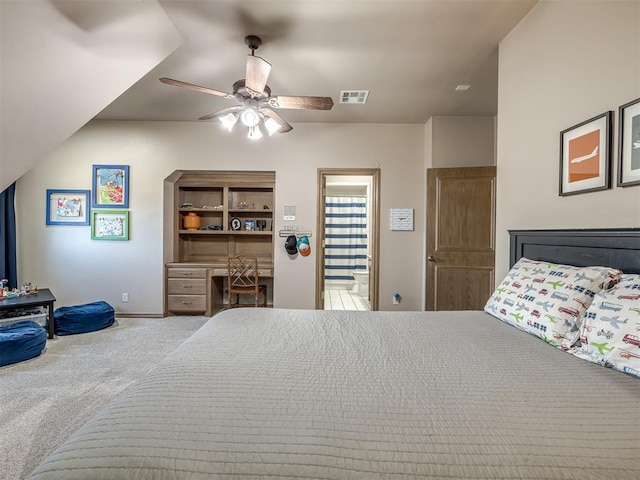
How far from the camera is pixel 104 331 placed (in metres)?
3.40

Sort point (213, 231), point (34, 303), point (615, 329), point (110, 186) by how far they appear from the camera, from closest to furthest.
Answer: point (615, 329) → point (34, 303) → point (110, 186) → point (213, 231)

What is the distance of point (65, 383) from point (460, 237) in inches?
154

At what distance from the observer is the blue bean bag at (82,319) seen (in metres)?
3.23

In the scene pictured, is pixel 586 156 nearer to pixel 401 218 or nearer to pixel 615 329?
pixel 615 329

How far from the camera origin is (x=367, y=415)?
78 cm

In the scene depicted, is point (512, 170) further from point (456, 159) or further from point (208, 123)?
point (208, 123)

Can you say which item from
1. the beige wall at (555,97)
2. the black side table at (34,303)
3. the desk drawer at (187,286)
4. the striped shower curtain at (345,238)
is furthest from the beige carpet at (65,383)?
the striped shower curtain at (345,238)

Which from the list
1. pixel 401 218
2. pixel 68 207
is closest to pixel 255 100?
pixel 401 218

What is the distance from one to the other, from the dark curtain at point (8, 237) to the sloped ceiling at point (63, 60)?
247 centimetres

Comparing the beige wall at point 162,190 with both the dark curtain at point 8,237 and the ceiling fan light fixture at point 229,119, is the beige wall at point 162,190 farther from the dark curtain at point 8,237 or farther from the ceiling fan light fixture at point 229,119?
the ceiling fan light fixture at point 229,119

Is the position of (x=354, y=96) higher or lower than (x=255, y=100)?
higher

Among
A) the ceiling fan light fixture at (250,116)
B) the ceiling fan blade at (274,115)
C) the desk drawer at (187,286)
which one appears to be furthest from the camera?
the desk drawer at (187,286)

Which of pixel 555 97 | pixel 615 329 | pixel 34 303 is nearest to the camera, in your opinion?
pixel 615 329

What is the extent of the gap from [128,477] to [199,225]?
13.9ft
